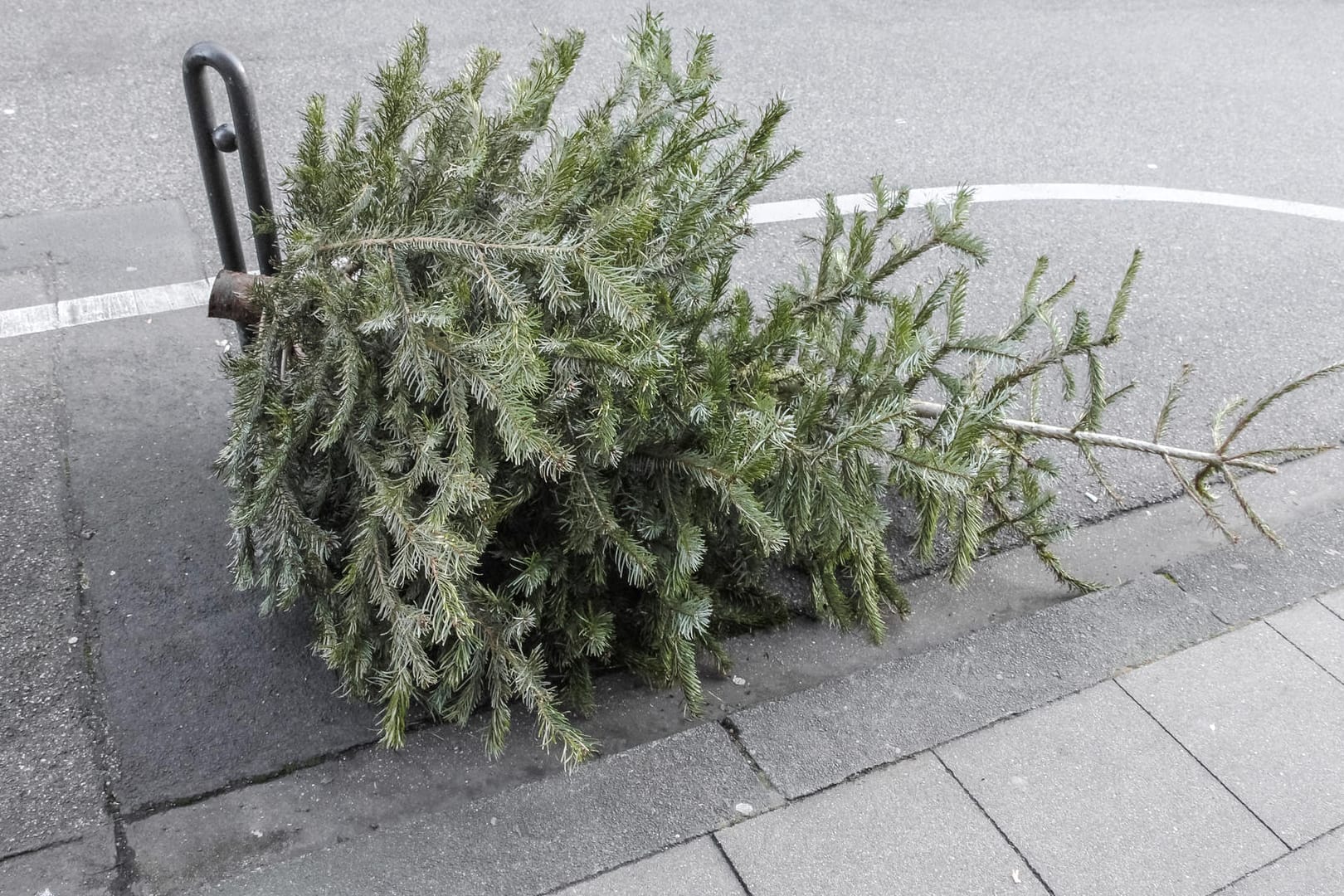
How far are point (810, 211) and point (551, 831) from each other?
373 cm

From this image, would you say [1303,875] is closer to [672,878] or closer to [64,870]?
[672,878]

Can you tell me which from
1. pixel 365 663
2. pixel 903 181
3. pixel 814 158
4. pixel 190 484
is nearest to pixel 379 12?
pixel 814 158

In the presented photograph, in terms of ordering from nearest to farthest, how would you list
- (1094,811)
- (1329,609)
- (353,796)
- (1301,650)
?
(353,796), (1094,811), (1301,650), (1329,609)

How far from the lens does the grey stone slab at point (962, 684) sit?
2957mm

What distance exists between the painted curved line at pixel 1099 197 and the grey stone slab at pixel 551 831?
343cm

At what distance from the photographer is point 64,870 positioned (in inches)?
97.1

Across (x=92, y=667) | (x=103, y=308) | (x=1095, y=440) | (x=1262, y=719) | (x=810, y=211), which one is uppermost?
(x=810, y=211)

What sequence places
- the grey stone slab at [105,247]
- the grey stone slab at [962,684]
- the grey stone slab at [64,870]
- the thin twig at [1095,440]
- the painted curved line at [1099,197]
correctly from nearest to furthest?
the grey stone slab at [64,870], the grey stone slab at [962,684], the thin twig at [1095,440], the grey stone slab at [105,247], the painted curved line at [1099,197]

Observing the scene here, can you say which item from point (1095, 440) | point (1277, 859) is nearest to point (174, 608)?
point (1095, 440)

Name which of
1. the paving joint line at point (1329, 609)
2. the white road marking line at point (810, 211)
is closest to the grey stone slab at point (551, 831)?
the white road marking line at point (810, 211)

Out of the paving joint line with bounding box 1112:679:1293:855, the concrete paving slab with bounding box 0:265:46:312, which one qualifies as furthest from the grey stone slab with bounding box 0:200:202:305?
the paving joint line with bounding box 1112:679:1293:855

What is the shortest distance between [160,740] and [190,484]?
1049mm

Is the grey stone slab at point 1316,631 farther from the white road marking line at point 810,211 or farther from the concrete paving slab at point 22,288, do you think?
the concrete paving slab at point 22,288

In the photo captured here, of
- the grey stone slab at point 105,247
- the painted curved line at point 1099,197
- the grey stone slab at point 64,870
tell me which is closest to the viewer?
the grey stone slab at point 64,870
